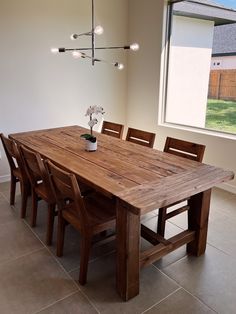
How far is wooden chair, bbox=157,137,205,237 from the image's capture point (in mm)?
2381

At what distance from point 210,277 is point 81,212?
1.08 metres

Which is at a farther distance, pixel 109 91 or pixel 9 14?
pixel 109 91

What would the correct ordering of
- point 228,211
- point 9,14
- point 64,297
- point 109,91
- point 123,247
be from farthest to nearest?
point 109,91, point 9,14, point 228,211, point 64,297, point 123,247

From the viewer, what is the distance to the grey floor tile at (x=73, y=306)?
1.73 meters

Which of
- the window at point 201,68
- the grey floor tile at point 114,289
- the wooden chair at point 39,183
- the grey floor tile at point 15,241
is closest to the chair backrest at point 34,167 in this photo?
the wooden chair at point 39,183

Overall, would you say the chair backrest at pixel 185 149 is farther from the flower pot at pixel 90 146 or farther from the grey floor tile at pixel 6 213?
the grey floor tile at pixel 6 213

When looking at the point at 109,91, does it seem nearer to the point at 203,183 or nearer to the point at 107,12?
the point at 107,12

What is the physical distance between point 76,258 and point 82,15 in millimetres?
3366

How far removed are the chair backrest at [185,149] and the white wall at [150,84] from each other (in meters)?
1.21

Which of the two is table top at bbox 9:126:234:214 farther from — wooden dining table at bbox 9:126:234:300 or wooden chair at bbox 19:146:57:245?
wooden chair at bbox 19:146:57:245

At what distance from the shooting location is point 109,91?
4535 mm

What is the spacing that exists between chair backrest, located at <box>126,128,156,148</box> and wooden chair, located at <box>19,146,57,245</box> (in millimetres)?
1134

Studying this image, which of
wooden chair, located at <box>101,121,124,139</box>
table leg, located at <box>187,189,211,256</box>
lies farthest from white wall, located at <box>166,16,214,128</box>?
table leg, located at <box>187,189,211,256</box>

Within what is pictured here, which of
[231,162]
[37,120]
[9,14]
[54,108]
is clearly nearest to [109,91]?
[54,108]
